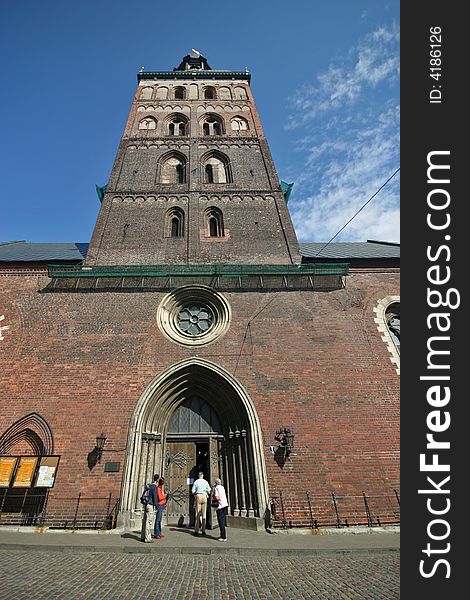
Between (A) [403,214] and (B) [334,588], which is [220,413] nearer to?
(B) [334,588]

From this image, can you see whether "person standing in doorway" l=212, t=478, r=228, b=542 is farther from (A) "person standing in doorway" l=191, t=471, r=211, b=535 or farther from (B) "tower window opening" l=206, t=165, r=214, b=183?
(B) "tower window opening" l=206, t=165, r=214, b=183

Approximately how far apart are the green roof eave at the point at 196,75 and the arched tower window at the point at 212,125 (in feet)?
19.8

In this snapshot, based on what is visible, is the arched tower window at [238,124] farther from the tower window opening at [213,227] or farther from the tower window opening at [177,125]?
the tower window opening at [213,227]

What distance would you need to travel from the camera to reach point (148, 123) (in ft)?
68.8

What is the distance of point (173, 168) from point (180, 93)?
9475 millimetres

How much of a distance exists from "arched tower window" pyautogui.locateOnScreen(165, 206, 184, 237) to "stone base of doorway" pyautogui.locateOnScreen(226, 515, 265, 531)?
410 inches

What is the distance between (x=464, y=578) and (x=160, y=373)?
8163 millimetres

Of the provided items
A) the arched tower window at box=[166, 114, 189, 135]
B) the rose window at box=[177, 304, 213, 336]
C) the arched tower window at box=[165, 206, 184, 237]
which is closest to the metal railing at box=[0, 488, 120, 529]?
the rose window at box=[177, 304, 213, 336]

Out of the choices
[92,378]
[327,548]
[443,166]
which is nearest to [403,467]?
[327,548]

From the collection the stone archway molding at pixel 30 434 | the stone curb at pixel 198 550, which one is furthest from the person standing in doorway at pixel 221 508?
the stone archway molding at pixel 30 434

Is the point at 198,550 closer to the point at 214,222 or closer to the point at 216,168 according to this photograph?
the point at 214,222

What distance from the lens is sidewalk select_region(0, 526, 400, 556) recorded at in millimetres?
6285

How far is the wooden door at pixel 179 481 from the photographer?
9.77m

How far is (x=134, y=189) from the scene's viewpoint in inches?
645
